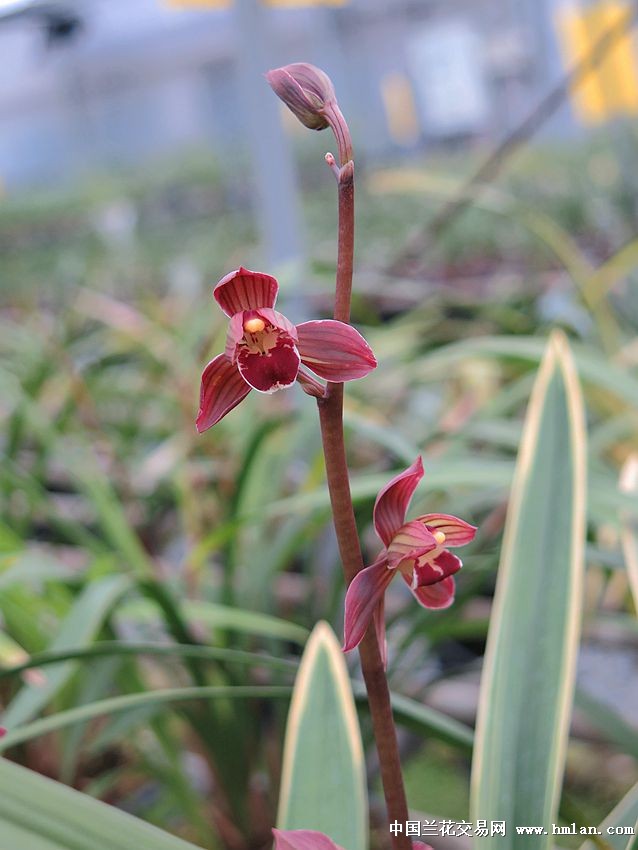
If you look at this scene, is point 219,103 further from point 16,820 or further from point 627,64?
point 16,820

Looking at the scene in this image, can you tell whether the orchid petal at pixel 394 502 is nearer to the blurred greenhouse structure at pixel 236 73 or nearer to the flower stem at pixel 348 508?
the flower stem at pixel 348 508

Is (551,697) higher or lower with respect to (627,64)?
lower

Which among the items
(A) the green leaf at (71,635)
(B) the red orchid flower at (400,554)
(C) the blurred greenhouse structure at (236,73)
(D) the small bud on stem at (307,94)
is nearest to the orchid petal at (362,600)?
(B) the red orchid flower at (400,554)

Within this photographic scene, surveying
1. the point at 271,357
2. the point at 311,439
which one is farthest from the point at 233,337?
the point at 311,439

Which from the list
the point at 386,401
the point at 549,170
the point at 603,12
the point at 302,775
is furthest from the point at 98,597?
the point at 549,170

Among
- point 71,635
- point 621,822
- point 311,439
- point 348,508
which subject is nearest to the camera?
point 348,508

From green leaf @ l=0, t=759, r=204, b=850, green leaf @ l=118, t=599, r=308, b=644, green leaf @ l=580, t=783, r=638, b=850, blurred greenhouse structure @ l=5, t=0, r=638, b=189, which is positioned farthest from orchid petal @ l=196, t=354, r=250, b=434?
blurred greenhouse structure @ l=5, t=0, r=638, b=189

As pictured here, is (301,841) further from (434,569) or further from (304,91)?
(304,91)
